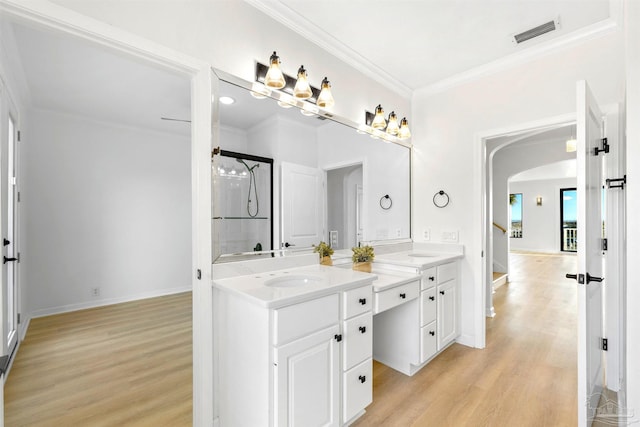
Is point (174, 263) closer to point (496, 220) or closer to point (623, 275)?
point (623, 275)

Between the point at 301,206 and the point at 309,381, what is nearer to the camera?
the point at 309,381

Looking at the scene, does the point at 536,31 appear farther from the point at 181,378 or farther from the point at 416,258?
the point at 181,378

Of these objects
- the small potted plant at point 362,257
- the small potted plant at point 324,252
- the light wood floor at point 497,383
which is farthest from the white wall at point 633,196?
the small potted plant at point 324,252

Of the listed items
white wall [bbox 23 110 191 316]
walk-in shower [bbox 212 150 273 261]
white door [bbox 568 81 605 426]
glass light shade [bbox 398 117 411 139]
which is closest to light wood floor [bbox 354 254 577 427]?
white door [bbox 568 81 605 426]

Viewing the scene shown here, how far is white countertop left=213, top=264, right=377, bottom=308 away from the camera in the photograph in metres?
1.37

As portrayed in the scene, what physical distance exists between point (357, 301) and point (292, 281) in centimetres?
45

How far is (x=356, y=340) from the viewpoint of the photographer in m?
1.70

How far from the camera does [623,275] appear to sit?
6.57 feet

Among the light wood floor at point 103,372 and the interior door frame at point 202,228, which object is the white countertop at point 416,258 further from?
the light wood floor at point 103,372

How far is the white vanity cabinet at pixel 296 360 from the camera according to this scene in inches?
52.7

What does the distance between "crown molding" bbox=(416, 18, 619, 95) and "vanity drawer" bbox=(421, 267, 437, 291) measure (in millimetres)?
1905

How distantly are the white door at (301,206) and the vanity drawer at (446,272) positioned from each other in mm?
1082

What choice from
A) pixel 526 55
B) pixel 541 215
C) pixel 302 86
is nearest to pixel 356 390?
pixel 302 86

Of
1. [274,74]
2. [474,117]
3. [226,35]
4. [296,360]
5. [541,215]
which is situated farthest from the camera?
[541,215]
